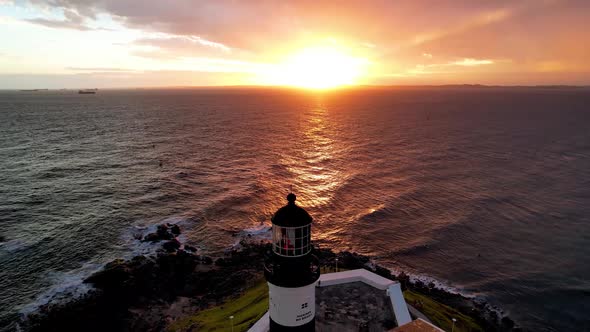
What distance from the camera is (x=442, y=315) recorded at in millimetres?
23828

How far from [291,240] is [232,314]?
15.0m

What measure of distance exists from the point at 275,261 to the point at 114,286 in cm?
2299

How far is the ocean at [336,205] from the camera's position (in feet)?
103

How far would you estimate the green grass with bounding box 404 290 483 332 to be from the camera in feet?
74.7

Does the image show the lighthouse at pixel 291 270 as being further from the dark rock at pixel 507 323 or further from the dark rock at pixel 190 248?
the dark rock at pixel 190 248

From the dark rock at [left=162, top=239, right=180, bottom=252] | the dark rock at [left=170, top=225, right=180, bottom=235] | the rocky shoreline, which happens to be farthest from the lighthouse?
the dark rock at [left=170, top=225, right=180, bottom=235]

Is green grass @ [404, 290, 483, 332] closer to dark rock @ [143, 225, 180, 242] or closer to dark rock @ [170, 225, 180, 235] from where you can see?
dark rock @ [170, 225, 180, 235]

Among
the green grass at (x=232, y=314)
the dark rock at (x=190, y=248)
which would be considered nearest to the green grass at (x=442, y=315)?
the green grass at (x=232, y=314)

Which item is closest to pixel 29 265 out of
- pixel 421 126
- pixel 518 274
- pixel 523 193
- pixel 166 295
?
pixel 166 295

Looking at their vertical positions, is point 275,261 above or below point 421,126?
above

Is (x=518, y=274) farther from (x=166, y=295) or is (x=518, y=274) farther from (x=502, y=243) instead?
(x=166, y=295)

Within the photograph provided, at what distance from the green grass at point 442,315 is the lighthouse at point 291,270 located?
45.7 feet

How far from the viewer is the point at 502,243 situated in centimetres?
3738

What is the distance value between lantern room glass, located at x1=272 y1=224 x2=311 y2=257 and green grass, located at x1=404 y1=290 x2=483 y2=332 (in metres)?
15.4
